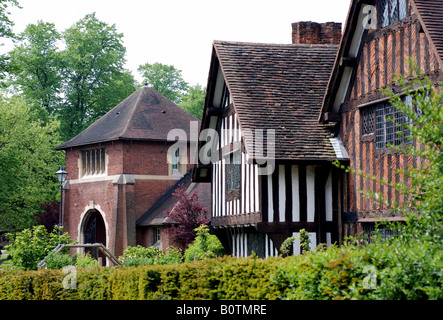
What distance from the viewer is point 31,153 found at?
49.7 m

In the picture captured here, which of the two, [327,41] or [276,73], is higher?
[327,41]

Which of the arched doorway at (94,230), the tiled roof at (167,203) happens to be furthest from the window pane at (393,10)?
the arched doorway at (94,230)

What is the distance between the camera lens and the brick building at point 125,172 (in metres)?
37.9

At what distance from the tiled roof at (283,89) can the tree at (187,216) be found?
1236cm

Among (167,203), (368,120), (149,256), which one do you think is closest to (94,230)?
(167,203)

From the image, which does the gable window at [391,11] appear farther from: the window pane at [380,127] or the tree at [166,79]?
the tree at [166,79]

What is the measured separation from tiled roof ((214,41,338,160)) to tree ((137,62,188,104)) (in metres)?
39.3

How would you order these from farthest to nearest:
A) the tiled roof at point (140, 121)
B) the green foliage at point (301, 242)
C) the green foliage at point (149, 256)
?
1. the tiled roof at point (140, 121)
2. the green foliage at point (149, 256)
3. the green foliage at point (301, 242)

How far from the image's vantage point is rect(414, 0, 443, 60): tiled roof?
48.4 ft

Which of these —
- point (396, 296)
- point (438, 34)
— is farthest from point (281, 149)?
point (396, 296)

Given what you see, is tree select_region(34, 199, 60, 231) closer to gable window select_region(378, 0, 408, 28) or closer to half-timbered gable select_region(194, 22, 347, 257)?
half-timbered gable select_region(194, 22, 347, 257)

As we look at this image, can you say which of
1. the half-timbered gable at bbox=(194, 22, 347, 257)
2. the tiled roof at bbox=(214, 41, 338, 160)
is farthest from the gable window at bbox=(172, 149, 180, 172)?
the tiled roof at bbox=(214, 41, 338, 160)

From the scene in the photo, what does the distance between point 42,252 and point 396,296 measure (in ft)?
57.5
